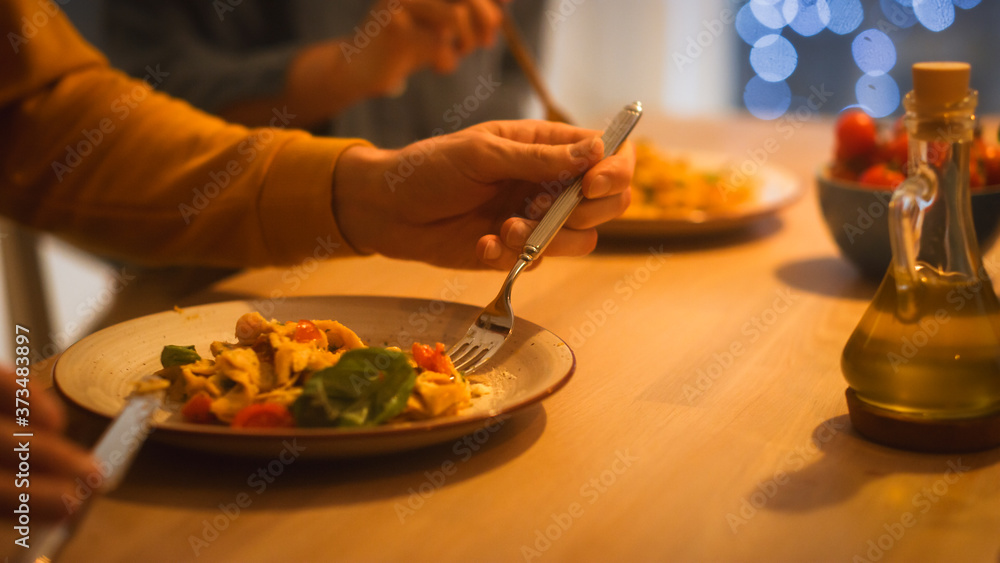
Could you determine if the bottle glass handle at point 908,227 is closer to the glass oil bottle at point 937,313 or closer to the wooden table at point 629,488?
the glass oil bottle at point 937,313

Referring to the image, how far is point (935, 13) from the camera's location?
374 centimetres

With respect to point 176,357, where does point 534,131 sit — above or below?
above

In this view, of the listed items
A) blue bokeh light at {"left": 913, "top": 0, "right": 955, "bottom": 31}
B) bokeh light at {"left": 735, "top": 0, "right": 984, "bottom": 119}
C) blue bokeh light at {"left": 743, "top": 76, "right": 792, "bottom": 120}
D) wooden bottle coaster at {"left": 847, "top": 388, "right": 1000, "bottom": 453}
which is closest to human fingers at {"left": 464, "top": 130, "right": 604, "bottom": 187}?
wooden bottle coaster at {"left": 847, "top": 388, "right": 1000, "bottom": 453}

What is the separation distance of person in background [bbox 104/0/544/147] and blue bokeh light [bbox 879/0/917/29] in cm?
239

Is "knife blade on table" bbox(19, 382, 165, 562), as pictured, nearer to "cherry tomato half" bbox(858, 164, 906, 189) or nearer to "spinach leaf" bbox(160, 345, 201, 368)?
"spinach leaf" bbox(160, 345, 201, 368)

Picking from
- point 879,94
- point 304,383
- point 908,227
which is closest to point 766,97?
point 879,94

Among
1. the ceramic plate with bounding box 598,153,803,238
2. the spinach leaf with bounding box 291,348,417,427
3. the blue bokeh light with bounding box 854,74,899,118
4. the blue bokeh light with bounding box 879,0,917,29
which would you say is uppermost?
the blue bokeh light with bounding box 879,0,917,29

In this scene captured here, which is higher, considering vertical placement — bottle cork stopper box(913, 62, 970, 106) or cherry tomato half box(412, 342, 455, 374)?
bottle cork stopper box(913, 62, 970, 106)

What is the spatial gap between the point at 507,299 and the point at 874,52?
12.2 ft

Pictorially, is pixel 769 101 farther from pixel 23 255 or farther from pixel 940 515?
pixel 940 515

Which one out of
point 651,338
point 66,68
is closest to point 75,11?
point 66,68

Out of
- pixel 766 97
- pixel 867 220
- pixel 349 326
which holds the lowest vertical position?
pixel 766 97

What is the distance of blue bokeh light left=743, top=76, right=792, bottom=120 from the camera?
4.31 m

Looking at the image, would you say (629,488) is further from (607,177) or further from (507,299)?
(607,177)
